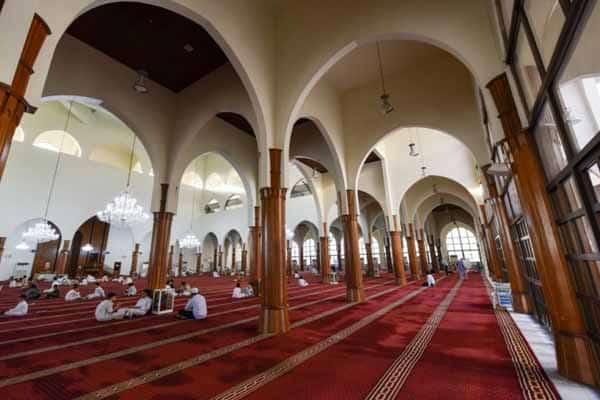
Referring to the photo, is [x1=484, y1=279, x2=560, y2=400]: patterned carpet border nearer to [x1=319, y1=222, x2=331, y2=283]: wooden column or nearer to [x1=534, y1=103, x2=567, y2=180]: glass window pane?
[x1=534, y1=103, x2=567, y2=180]: glass window pane

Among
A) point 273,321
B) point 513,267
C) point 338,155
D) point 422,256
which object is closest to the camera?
point 273,321

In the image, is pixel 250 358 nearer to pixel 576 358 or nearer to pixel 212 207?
pixel 576 358

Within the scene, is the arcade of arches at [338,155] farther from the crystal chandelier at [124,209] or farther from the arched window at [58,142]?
the arched window at [58,142]

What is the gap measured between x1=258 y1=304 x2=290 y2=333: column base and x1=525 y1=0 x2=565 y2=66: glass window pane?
4.03 metres

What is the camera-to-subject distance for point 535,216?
7.68ft

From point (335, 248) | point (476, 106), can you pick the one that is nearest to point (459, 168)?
point (476, 106)

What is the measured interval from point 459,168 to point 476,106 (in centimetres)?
542

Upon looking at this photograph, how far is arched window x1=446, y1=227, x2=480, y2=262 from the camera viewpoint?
81.0 ft

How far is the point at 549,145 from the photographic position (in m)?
2.28

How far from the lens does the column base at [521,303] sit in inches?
186

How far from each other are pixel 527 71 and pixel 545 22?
0.55 m

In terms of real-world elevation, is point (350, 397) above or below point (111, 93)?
below

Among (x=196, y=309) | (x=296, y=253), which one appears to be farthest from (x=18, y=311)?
(x=296, y=253)

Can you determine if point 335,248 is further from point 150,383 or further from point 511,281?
point 150,383
